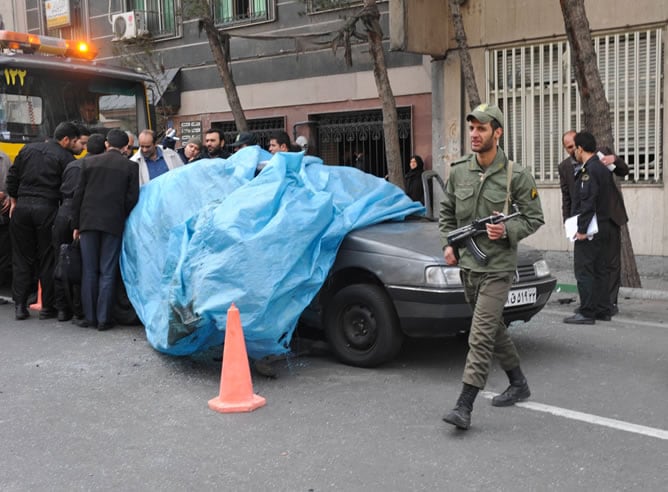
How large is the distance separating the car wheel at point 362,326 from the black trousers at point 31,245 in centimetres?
343

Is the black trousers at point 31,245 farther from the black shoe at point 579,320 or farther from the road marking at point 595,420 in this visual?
the black shoe at point 579,320

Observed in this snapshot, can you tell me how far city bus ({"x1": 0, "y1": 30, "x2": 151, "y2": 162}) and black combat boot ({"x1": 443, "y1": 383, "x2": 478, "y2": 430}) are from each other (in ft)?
20.3

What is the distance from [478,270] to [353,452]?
4.09 feet

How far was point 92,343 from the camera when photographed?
22.1ft

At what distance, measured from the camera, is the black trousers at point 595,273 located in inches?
295

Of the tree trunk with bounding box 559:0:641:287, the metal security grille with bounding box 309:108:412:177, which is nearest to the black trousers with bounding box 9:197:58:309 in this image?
the tree trunk with bounding box 559:0:641:287

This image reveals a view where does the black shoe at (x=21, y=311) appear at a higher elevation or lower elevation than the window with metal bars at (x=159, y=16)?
lower

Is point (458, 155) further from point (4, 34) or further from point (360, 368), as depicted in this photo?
point (360, 368)

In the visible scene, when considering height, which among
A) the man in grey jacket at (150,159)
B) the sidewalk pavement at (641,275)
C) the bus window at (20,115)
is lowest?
the sidewalk pavement at (641,275)

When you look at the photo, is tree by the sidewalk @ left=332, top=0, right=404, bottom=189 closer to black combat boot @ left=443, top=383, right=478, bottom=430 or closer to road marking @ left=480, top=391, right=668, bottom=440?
road marking @ left=480, top=391, right=668, bottom=440

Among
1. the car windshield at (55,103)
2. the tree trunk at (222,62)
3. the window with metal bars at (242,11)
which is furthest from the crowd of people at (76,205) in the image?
the window with metal bars at (242,11)

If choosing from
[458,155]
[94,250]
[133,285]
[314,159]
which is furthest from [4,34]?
[458,155]

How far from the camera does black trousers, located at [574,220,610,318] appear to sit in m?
7.50

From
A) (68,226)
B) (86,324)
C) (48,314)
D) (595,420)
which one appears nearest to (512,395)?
(595,420)
